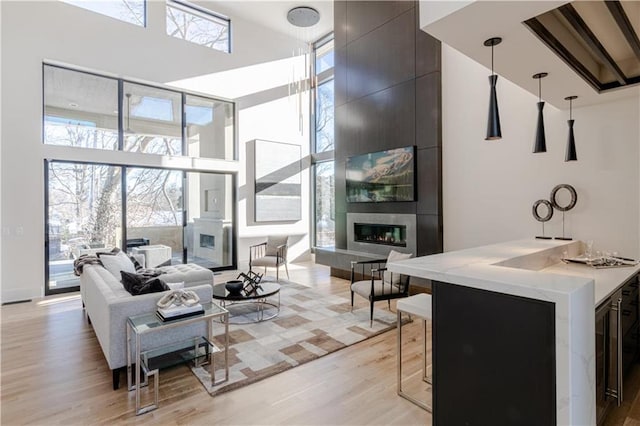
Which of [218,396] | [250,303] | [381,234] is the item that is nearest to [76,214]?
[250,303]

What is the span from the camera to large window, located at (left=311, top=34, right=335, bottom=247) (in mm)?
8062

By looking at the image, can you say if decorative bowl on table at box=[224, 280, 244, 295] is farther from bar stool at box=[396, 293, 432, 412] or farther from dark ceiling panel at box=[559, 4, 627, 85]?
dark ceiling panel at box=[559, 4, 627, 85]

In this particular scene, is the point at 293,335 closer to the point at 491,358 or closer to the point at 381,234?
the point at 491,358

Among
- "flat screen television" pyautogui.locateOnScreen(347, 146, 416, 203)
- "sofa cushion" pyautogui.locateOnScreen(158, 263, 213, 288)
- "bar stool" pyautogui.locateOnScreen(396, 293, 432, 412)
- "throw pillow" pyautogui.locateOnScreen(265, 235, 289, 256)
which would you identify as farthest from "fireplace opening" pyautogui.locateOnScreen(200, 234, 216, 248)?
"bar stool" pyautogui.locateOnScreen(396, 293, 432, 412)

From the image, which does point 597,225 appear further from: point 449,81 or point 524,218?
point 449,81

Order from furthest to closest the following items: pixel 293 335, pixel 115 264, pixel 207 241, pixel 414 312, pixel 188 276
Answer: pixel 207 241 → pixel 188 276 → pixel 115 264 → pixel 293 335 → pixel 414 312

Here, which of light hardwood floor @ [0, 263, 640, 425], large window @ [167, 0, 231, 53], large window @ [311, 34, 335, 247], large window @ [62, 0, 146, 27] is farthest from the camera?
large window @ [311, 34, 335, 247]

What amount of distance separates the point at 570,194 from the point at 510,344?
306 centimetres

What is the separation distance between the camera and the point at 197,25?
6785mm

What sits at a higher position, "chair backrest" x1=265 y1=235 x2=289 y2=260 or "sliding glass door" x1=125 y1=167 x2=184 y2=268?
"sliding glass door" x1=125 y1=167 x2=184 y2=268

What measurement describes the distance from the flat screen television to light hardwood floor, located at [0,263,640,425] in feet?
8.30

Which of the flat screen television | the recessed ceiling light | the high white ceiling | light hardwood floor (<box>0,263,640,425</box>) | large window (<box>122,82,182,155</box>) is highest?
the high white ceiling

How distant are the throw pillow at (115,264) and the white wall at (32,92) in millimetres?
2045

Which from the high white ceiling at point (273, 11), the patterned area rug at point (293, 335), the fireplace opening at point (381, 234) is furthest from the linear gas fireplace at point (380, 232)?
the high white ceiling at point (273, 11)
